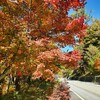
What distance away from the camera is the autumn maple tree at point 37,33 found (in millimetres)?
10453

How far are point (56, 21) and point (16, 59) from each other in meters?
3.61

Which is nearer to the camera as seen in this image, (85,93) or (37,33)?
(37,33)

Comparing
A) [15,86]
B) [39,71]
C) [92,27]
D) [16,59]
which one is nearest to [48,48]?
[39,71]

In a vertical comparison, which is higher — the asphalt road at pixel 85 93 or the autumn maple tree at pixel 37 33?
the autumn maple tree at pixel 37 33

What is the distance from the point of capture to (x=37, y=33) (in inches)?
526

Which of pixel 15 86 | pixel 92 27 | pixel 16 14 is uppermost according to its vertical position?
pixel 92 27

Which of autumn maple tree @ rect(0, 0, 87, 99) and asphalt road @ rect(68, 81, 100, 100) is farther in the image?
asphalt road @ rect(68, 81, 100, 100)

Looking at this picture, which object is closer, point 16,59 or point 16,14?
point 16,59

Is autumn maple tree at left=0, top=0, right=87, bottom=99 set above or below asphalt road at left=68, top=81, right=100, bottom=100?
above

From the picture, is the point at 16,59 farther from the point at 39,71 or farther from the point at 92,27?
the point at 92,27

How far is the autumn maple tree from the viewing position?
1045 centimetres

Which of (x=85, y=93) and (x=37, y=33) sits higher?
(x=37, y=33)

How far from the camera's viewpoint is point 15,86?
2317 cm

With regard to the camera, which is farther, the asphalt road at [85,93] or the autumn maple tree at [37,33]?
the asphalt road at [85,93]
